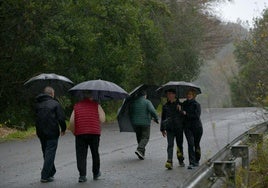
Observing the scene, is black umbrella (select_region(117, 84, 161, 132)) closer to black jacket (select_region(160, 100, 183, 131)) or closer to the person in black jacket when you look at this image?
black jacket (select_region(160, 100, 183, 131))

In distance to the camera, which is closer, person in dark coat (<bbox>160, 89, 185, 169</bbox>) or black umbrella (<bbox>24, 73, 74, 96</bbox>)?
black umbrella (<bbox>24, 73, 74, 96</bbox>)

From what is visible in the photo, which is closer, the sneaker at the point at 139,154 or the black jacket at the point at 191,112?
the black jacket at the point at 191,112

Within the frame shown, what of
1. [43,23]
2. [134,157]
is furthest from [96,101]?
[43,23]

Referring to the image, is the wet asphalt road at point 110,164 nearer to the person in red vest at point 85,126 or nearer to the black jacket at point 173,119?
the person in red vest at point 85,126

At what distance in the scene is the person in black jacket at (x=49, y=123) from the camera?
12352mm

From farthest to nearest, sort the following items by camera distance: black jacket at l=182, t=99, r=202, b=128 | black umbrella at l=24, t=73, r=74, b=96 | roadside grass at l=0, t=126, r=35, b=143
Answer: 1. roadside grass at l=0, t=126, r=35, b=143
2. black jacket at l=182, t=99, r=202, b=128
3. black umbrella at l=24, t=73, r=74, b=96

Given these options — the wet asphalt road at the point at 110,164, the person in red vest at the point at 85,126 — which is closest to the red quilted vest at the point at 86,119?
the person in red vest at the point at 85,126

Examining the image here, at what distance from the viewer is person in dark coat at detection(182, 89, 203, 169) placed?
14.2 m

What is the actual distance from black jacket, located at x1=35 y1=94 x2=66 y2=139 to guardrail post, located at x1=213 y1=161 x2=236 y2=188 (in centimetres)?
491

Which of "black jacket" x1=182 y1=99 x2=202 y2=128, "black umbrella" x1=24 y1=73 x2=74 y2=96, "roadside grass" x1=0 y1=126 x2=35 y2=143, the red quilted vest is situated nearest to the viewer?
the red quilted vest

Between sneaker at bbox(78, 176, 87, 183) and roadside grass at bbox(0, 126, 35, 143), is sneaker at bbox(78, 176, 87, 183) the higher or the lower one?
the lower one

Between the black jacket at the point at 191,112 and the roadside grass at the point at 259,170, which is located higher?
the black jacket at the point at 191,112

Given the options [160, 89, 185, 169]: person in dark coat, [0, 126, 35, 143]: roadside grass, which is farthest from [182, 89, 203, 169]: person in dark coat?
[0, 126, 35, 143]: roadside grass

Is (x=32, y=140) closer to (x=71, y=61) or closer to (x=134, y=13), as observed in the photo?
(x=71, y=61)
